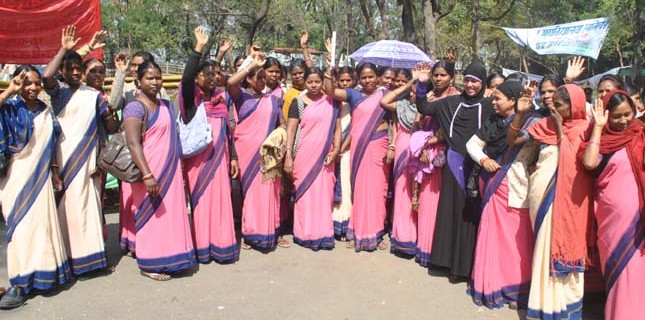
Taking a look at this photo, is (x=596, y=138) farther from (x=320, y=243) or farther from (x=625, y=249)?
(x=320, y=243)

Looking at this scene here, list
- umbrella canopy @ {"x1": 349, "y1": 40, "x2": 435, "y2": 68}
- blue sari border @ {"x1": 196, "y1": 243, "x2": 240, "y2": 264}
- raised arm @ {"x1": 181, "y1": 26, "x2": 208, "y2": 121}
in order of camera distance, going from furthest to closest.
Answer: umbrella canopy @ {"x1": 349, "y1": 40, "x2": 435, "y2": 68}, blue sari border @ {"x1": 196, "y1": 243, "x2": 240, "y2": 264}, raised arm @ {"x1": 181, "y1": 26, "x2": 208, "y2": 121}

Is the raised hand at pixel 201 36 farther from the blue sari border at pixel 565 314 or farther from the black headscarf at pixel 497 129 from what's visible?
the blue sari border at pixel 565 314

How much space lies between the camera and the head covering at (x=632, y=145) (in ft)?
9.91

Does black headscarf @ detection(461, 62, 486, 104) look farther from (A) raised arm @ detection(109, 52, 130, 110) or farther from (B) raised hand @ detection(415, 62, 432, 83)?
(A) raised arm @ detection(109, 52, 130, 110)

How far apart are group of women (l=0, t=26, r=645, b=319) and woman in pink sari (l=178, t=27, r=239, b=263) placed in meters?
0.01

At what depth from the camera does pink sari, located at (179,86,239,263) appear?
174 inches

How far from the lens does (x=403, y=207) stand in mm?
4777

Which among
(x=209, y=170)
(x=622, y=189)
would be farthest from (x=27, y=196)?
(x=622, y=189)

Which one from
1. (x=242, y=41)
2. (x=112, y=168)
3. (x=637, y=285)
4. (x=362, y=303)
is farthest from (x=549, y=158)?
(x=242, y=41)

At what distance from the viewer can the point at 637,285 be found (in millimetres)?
3076

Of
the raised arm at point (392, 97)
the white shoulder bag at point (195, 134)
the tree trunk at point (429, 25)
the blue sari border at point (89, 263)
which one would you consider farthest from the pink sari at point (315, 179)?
the tree trunk at point (429, 25)

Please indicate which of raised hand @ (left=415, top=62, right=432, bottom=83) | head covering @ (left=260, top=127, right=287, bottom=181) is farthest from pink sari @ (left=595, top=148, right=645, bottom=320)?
head covering @ (left=260, top=127, right=287, bottom=181)

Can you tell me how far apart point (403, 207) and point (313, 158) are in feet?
3.07

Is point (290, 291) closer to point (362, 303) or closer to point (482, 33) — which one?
point (362, 303)
